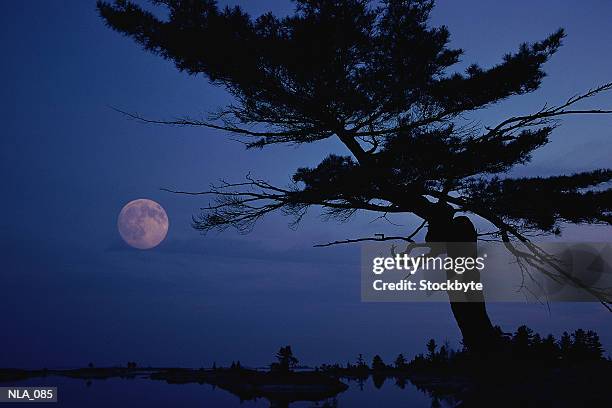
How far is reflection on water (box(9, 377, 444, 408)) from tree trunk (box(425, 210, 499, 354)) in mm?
39962

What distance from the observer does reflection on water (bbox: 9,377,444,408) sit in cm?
5711

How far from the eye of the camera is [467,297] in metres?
7.63

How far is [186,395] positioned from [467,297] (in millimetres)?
89541

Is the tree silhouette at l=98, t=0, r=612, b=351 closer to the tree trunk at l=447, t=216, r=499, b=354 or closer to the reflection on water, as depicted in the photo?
the tree trunk at l=447, t=216, r=499, b=354

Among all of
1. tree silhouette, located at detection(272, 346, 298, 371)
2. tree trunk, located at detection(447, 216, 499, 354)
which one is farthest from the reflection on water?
tree trunk, located at detection(447, 216, 499, 354)

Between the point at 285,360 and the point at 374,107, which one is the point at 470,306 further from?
the point at 285,360

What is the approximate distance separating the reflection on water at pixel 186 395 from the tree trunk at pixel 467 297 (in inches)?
1573

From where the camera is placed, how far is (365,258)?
8.77 metres

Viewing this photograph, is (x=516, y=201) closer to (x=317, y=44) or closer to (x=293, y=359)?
(x=317, y=44)

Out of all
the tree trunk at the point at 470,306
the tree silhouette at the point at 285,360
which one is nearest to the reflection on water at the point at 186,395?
the tree silhouette at the point at 285,360

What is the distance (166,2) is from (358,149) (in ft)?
14.1

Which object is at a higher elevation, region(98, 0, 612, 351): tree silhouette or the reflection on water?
region(98, 0, 612, 351): tree silhouette

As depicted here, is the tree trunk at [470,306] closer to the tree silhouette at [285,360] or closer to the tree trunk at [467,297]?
the tree trunk at [467,297]

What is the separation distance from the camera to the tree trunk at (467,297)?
24.8ft
